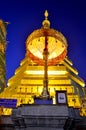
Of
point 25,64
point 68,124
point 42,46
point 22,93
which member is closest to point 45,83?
point 68,124

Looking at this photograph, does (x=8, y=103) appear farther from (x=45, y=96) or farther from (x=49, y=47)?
(x=45, y=96)

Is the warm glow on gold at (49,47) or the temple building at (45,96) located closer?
the temple building at (45,96)

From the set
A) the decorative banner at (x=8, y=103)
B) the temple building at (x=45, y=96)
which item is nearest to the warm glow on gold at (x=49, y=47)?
the temple building at (x=45, y=96)

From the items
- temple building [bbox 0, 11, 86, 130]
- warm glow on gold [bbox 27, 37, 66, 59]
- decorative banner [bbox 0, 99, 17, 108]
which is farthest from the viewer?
decorative banner [bbox 0, 99, 17, 108]

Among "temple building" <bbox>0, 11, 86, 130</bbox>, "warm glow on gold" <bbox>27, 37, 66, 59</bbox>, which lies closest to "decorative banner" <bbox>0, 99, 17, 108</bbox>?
"temple building" <bbox>0, 11, 86, 130</bbox>

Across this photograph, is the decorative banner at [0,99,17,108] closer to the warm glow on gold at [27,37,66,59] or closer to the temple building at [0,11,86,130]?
the temple building at [0,11,86,130]

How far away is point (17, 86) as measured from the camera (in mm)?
33000

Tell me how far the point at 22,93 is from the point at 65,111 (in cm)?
1980

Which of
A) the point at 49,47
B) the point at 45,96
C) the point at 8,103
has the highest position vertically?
the point at 49,47

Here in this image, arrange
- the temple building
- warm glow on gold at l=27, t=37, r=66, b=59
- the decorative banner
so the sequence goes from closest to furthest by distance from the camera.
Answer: the temple building, warm glow on gold at l=27, t=37, r=66, b=59, the decorative banner

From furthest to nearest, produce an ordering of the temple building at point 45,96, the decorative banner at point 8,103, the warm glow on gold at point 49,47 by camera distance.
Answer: the decorative banner at point 8,103 → the warm glow on gold at point 49,47 → the temple building at point 45,96

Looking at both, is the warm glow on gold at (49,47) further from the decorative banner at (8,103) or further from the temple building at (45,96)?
the decorative banner at (8,103)

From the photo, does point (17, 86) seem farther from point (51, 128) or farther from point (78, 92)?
point (51, 128)

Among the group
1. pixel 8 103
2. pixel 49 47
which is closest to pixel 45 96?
pixel 49 47
